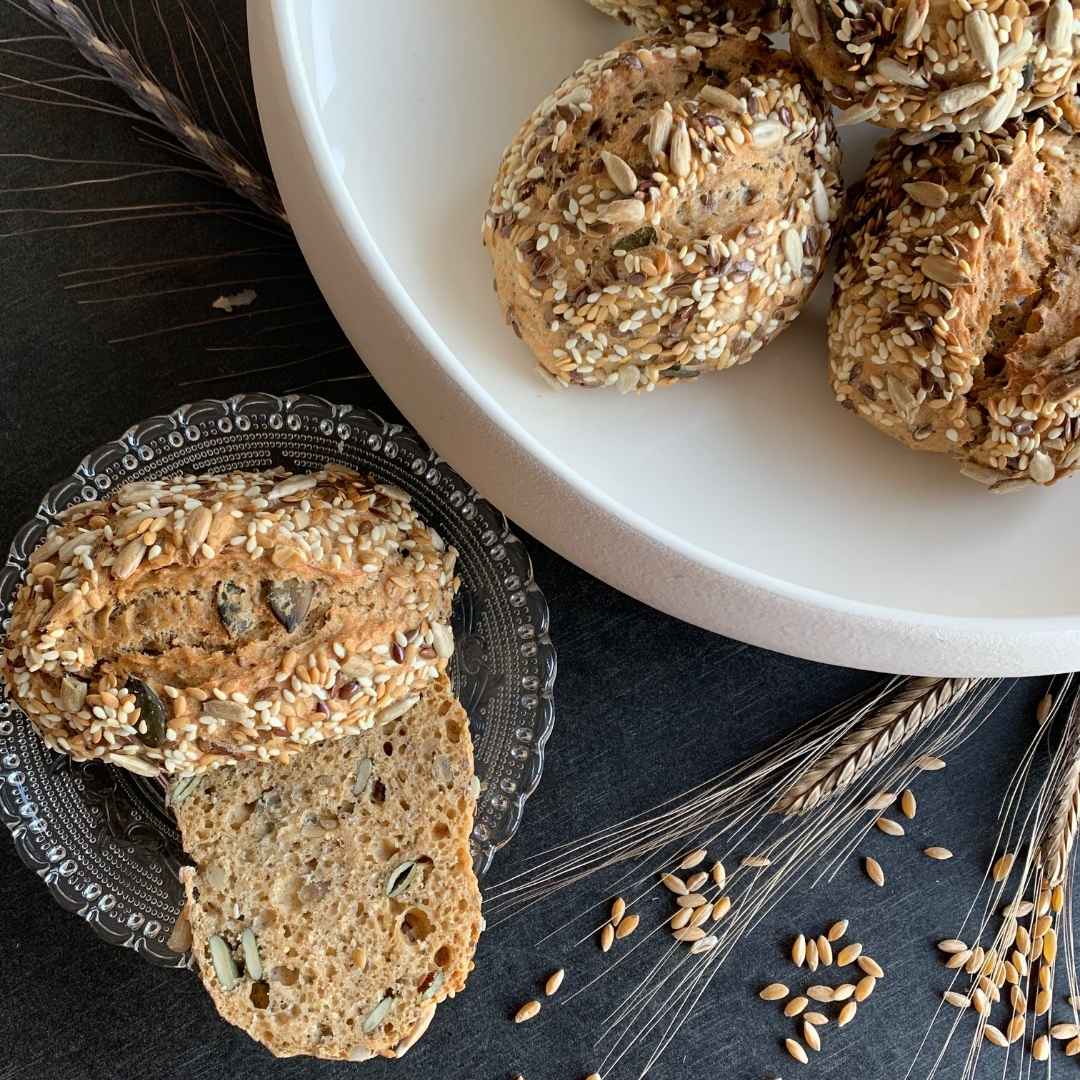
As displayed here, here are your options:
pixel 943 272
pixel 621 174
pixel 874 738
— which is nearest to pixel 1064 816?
pixel 874 738

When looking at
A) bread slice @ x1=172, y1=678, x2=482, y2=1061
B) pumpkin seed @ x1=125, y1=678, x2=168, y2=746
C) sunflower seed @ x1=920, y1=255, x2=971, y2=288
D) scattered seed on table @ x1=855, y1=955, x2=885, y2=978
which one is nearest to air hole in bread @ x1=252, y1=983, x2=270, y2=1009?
bread slice @ x1=172, y1=678, x2=482, y2=1061

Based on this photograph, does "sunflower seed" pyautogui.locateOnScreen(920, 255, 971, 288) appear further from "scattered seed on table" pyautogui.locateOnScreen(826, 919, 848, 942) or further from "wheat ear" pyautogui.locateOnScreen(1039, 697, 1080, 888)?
"scattered seed on table" pyautogui.locateOnScreen(826, 919, 848, 942)

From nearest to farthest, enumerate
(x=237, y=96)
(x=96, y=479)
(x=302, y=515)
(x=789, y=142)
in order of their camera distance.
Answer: (x=789, y=142) → (x=302, y=515) → (x=96, y=479) → (x=237, y=96)

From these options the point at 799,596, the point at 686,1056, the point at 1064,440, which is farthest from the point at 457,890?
the point at 1064,440

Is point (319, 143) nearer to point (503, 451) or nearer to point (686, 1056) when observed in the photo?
point (503, 451)

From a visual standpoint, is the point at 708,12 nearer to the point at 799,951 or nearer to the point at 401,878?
the point at 401,878

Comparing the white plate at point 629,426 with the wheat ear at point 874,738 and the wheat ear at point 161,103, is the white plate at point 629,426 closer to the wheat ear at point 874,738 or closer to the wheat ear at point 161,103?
the wheat ear at point 161,103
